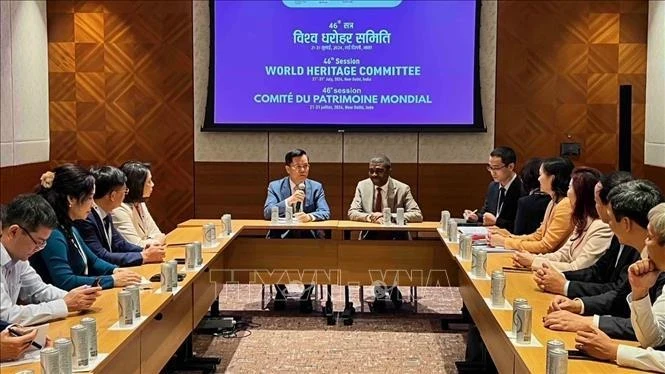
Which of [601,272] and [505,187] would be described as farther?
[505,187]

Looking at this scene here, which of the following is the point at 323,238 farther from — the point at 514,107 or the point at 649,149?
the point at 649,149

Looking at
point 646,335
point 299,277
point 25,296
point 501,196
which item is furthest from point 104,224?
point 501,196

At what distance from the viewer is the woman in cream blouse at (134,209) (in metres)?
5.11

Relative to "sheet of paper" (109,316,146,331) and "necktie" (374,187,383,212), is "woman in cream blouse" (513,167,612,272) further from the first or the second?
"necktie" (374,187,383,212)

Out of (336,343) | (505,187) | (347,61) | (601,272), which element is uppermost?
(347,61)

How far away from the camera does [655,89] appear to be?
7570 millimetres

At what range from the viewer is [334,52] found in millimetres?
7879

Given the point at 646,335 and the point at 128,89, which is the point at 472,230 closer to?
the point at 646,335

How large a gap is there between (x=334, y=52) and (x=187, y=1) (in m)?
1.65

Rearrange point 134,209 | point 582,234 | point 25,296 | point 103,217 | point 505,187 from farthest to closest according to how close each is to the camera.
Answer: point 505,187 → point 134,209 → point 103,217 → point 582,234 → point 25,296

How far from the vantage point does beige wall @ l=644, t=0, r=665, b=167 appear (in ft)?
24.1

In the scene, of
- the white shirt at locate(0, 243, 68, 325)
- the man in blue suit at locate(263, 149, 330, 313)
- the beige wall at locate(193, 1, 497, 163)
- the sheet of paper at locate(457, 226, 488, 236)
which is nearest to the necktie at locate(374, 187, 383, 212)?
the man in blue suit at locate(263, 149, 330, 313)

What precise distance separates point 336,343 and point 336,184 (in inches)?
111

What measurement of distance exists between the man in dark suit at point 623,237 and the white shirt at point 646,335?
0.16 meters
